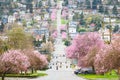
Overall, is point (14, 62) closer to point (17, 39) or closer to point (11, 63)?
point (11, 63)

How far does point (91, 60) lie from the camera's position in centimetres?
6550

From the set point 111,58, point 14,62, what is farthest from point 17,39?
point 111,58

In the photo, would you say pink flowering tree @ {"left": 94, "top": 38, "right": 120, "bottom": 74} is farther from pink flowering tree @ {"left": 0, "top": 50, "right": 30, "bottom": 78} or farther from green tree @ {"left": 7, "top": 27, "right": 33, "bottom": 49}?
green tree @ {"left": 7, "top": 27, "right": 33, "bottom": 49}

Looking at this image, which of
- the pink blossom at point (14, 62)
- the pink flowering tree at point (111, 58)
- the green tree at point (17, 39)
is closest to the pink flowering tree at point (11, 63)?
the pink blossom at point (14, 62)

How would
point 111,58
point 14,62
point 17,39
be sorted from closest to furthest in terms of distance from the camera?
point 111,58, point 14,62, point 17,39

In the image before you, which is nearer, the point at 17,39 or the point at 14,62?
the point at 14,62

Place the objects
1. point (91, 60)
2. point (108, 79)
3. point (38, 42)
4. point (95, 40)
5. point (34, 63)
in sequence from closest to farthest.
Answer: point (108, 79) < point (91, 60) < point (34, 63) < point (95, 40) < point (38, 42)

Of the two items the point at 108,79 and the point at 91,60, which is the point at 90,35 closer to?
the point at 91,60

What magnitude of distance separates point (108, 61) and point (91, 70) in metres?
28.4

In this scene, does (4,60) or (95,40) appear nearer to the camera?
(4,60)

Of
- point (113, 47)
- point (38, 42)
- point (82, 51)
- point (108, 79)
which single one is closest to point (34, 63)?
point (82, 51)

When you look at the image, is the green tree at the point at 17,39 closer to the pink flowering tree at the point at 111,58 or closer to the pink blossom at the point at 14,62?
the pink blossom at the point at 14,62

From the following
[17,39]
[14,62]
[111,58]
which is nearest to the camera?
[111,58]

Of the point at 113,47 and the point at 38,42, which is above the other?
the point at 113,47
